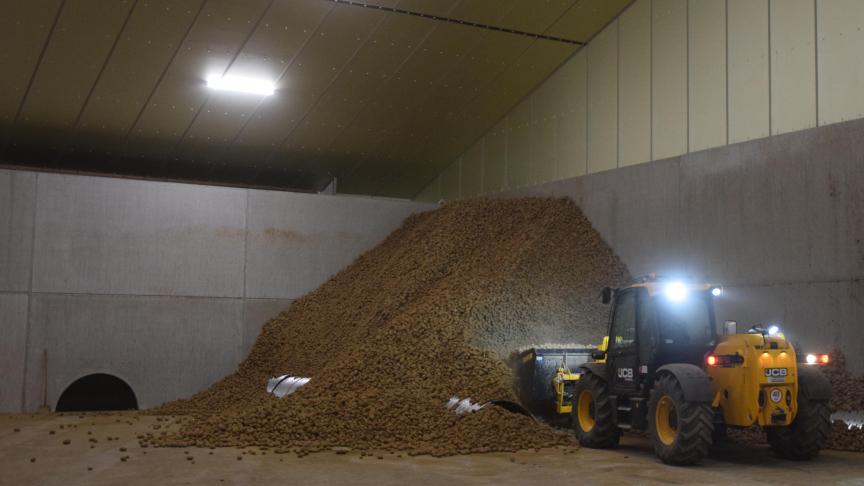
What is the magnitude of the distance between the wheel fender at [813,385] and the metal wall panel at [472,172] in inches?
421

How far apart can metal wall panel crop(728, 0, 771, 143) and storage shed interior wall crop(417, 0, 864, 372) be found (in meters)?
0.02

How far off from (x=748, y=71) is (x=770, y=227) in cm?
279

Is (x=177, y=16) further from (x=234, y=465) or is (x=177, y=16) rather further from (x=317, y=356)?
(x=234, y=465)

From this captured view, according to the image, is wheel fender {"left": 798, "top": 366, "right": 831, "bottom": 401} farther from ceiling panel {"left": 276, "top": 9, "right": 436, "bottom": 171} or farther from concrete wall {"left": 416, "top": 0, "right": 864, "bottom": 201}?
ceiling panel {"left": 276, "top": 9, "right": 436, "bottom": 171}

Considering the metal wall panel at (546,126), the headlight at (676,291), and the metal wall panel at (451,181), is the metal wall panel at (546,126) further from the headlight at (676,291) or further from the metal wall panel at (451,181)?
the headlight at (676,291)

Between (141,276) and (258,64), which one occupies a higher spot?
(258,64)

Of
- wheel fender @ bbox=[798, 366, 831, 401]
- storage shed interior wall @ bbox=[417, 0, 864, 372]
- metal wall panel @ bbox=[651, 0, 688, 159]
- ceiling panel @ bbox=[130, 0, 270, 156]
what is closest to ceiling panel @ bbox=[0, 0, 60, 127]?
ceiling panel @ bbox=[130, 0, 270, 156]

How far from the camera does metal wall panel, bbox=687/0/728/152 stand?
1340 centimetres

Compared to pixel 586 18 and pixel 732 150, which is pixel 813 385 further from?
pixel 586 18

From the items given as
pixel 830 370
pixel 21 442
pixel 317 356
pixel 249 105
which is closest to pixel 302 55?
pixel 249 105

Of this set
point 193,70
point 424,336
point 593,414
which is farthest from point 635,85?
point 193,70

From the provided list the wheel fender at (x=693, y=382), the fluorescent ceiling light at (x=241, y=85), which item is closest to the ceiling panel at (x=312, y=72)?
the fluorescent ceiling light at (x=241, y=85)

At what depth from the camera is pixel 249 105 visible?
15859mm

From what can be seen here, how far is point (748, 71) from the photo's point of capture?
12945mm
